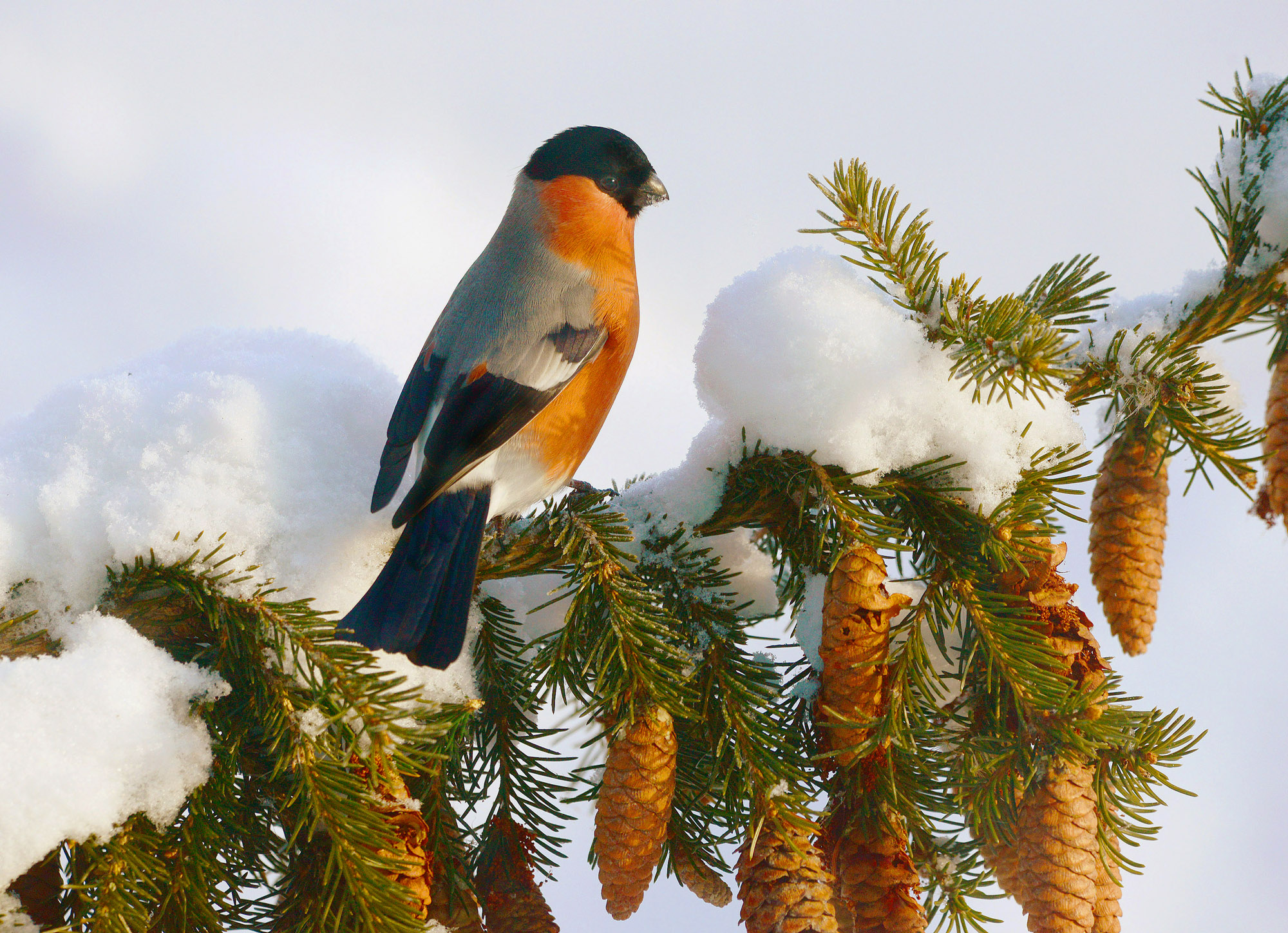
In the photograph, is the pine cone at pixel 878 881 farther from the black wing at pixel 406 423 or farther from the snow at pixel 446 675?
the black wing at pixel 406 423

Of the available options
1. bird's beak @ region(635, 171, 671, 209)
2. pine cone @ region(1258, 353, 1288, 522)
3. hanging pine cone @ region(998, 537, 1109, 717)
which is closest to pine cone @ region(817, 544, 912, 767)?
hanging pine cone @ region(998, 537, 1109, 717)

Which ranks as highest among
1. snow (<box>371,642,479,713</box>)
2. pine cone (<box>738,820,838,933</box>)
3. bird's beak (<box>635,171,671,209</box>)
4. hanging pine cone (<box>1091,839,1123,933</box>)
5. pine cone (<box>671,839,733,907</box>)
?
bird's beak (<box>635,171,671,209</box>)

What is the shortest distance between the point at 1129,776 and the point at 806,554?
18.9 inches

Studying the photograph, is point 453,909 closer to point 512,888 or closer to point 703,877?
point 512,888

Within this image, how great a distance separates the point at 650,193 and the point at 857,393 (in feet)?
3.75

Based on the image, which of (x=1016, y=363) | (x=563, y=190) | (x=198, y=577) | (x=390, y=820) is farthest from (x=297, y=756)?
(x=563, y=190)

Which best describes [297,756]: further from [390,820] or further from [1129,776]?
[1129,776]

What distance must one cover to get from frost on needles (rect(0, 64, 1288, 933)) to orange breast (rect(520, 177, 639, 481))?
28 centimetres

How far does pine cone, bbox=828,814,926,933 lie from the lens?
1.04m

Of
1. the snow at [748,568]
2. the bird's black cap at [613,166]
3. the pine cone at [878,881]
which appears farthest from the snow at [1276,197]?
the bird's black cap at [613,166]

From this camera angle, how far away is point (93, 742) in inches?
34.0

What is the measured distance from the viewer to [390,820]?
930 mm

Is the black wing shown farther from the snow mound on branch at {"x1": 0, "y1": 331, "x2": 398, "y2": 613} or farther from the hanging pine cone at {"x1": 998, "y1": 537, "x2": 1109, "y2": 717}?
the hanging pine cone at {"x1": 998, "y1": 537, "x2": 1109, "y2": 717}

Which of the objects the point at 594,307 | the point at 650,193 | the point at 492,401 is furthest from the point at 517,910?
the point at 650,193
